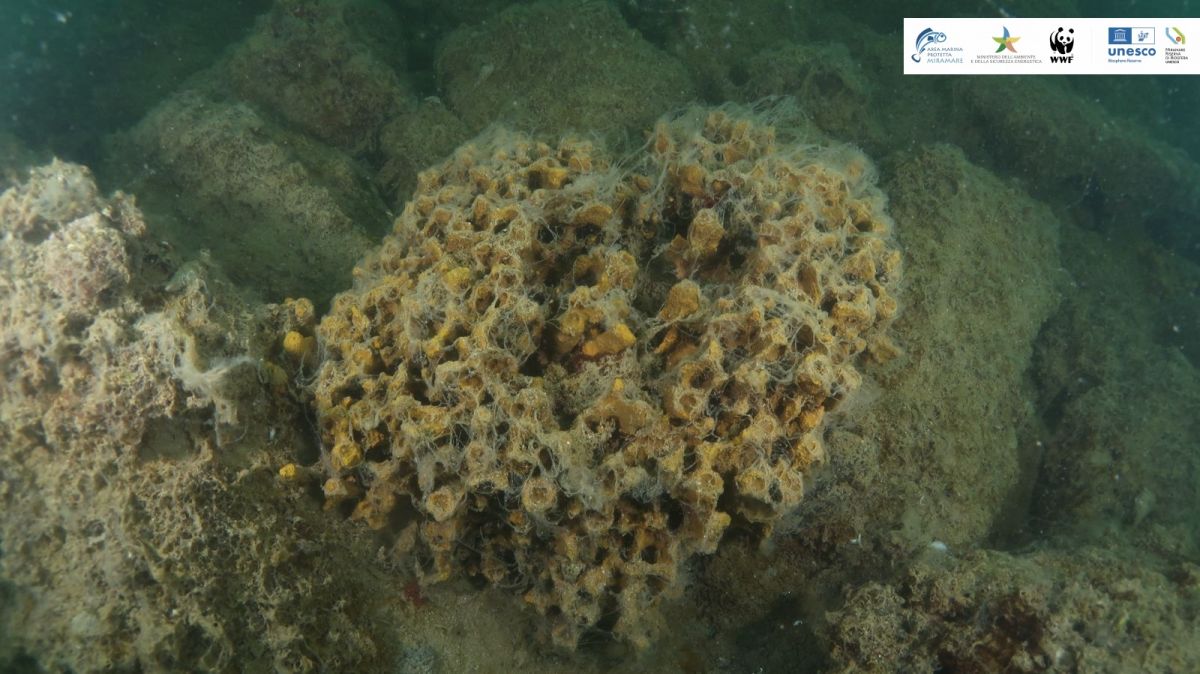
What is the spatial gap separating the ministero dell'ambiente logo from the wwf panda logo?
0.97 meters

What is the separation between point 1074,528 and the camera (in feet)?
14.3

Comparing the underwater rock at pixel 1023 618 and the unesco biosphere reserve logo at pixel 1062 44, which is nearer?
the underwater rock at pixel 1023 618

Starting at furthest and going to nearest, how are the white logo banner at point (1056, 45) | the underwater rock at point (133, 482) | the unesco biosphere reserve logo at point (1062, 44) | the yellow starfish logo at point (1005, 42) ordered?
the unesco biosphere reserve logo at point (1062, 44) < the white logo banner at point (1056, 45) < the yellow starfish logo at point (1005, 42) < the underwater rock at point (133, 482)

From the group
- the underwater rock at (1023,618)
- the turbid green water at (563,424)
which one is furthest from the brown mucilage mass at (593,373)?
the underwater rock at (1023,618)

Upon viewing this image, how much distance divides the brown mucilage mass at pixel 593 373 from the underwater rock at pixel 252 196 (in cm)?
123

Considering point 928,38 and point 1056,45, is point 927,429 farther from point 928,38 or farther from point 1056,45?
point 1056,45

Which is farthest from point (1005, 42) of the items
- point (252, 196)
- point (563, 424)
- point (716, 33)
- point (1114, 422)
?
point (252, 196)

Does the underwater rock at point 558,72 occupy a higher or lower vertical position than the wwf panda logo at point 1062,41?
higher

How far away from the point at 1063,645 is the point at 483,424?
8.29 ft

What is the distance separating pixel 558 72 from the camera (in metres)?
6.13

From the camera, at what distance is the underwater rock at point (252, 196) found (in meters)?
4.46

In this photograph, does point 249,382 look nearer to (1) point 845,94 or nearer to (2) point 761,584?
(2) point 761,584

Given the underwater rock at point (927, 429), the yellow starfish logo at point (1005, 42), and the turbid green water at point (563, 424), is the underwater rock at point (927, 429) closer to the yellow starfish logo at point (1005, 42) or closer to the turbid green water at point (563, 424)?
the turbid green water at point (563, 424)

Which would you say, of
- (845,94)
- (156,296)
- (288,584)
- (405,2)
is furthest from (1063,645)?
(405,2)
